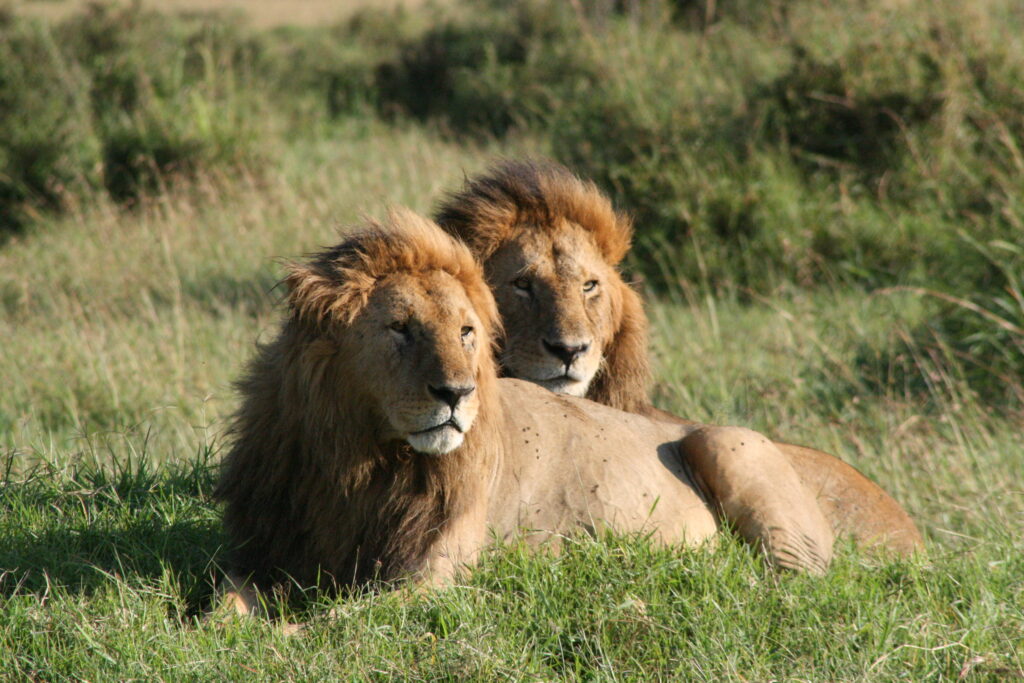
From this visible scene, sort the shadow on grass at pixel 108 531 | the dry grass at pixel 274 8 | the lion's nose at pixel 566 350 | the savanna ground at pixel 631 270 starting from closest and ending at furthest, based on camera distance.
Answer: the savanna ground at pixel 631 270 → the shadow on grass at pixel 108 531 → the lion's nose at pixel 566 350 → the dry grass at pixel 274 8

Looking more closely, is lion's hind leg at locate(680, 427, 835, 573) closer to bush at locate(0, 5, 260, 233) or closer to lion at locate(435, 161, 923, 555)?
lion at locate(435, 161, 923, 555)

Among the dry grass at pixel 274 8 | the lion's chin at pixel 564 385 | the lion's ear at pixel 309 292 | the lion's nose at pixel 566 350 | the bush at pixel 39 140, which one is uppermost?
the lion's ear at pixel 309 292

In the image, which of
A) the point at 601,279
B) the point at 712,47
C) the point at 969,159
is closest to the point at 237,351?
the point at 601,279

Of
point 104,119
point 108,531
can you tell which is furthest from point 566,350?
point 104,119

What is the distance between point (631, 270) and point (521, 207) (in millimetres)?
4888

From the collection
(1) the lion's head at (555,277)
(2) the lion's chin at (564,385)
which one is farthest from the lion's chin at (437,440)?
(2) the lion's chin at (564,385)

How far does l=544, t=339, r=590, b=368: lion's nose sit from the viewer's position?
4805 millimetres

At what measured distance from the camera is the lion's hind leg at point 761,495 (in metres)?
4.36

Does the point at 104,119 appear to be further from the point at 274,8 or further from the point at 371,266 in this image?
the point at 274,8

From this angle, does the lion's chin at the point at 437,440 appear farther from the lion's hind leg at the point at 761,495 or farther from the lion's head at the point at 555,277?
the lion's hind leg at the point at 761,495

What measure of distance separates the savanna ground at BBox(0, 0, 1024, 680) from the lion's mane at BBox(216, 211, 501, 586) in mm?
179

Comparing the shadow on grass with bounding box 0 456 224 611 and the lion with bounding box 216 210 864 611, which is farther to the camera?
A: the shadow on grass with bounding box 0 456 224 611

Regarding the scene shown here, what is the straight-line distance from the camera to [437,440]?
3580 millimetres

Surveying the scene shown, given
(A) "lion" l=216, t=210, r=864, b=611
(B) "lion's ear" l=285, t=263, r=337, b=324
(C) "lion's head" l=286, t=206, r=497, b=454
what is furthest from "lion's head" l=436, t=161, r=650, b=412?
(B) "lion's ear" l=285, t=263, r=337, b=324
